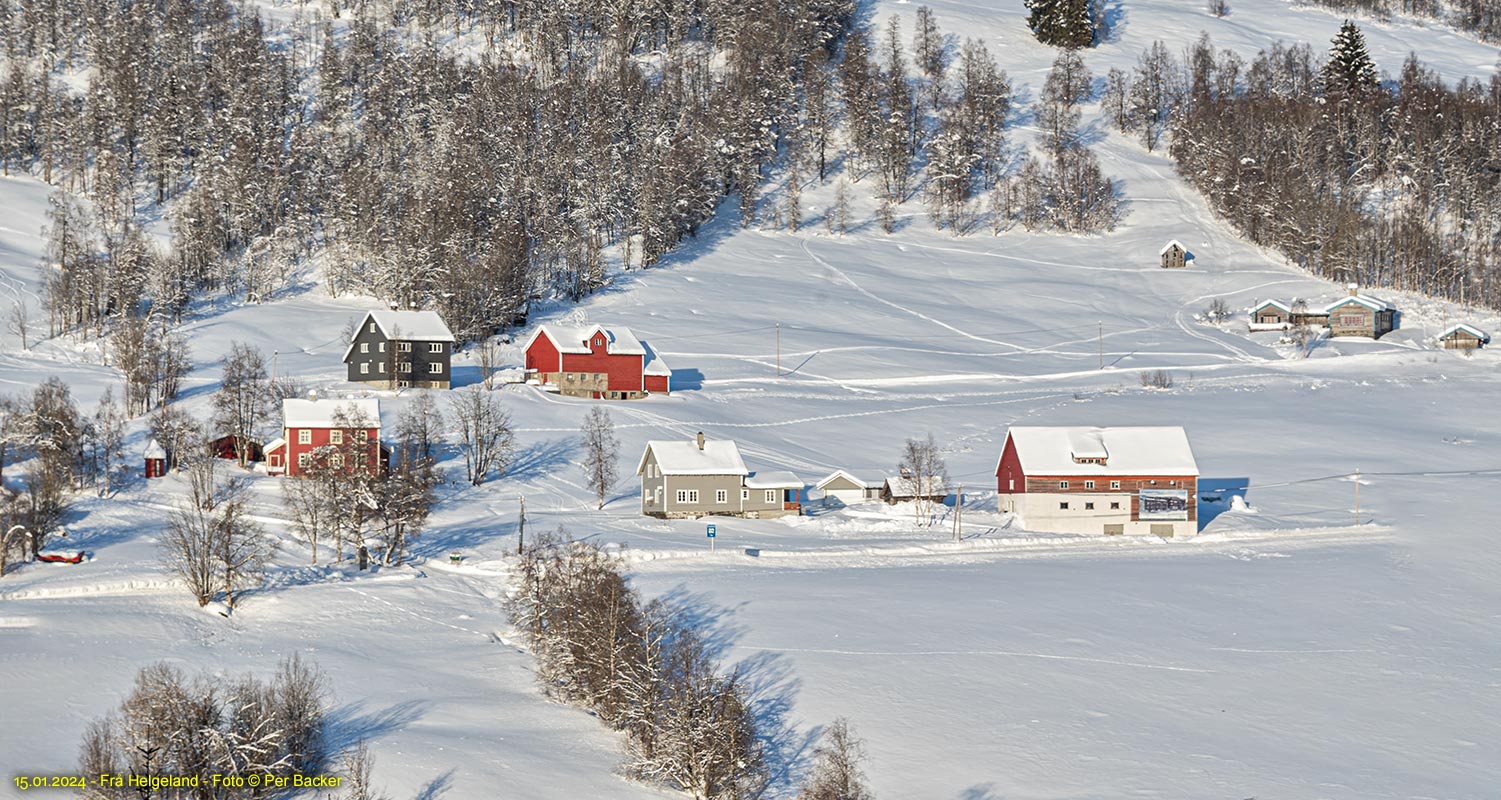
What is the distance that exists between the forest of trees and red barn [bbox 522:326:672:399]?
67202 mm

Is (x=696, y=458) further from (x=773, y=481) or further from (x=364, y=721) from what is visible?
(x=364, y=721)

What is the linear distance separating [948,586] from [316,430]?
32651 mm

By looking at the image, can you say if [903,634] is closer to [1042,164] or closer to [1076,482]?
[1076,482]

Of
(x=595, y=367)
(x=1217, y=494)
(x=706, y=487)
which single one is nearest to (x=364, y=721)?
(x=706, y=487)

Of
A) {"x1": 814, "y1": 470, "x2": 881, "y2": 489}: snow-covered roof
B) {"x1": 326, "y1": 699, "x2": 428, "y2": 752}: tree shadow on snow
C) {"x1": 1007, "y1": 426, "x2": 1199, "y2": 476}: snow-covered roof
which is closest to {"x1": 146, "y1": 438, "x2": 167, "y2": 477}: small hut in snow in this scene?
{"x1": 814, "y1": 470, "x2": 881, "y2": 489}: snow-covered roof

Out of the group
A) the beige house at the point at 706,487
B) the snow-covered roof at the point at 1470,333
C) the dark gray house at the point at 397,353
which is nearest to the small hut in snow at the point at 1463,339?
the snow-covered roof at the point at 1470,333

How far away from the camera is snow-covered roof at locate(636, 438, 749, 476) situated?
6134cm

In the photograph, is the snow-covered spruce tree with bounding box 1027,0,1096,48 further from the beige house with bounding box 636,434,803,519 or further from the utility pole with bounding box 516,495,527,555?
the utility pole with bounding box 516,495,527,555

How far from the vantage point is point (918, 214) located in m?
138

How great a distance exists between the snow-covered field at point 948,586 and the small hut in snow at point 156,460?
1.73m

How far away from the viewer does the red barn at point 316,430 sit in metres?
62.2

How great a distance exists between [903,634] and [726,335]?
183 feet

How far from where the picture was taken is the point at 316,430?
212ft

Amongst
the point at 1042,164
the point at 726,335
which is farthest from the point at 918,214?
the point at 726,335
